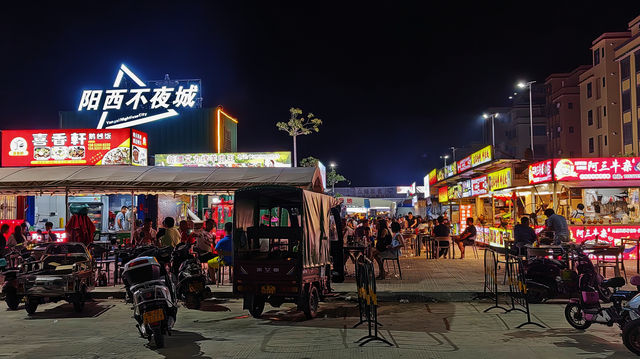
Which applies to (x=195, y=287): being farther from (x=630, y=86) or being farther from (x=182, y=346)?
(x=630, y=86)

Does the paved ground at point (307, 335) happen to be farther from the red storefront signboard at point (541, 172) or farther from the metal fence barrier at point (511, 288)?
the red storefront signboard at point (541, 172)

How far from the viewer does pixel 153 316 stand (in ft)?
24.0

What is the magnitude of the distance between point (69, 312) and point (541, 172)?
14.8m

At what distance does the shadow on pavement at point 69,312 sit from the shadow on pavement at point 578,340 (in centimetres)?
730

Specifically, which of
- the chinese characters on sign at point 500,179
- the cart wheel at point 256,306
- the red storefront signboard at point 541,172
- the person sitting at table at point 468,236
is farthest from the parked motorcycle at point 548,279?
the chinese characters on sign at point 500,179

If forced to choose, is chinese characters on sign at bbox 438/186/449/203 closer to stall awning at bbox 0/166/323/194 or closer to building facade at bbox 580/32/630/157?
building facade at bbox 580/32/630/157

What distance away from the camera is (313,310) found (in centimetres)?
977

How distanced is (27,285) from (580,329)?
30.3 ft

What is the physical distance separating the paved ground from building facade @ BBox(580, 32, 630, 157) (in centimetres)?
4149

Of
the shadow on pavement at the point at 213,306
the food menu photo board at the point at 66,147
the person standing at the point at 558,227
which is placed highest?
the food menu photo board at the point at 66,147

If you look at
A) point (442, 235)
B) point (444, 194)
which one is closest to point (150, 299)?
point (442, 235)

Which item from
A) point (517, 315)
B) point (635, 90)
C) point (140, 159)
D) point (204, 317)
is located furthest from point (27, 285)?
point (635, 90)

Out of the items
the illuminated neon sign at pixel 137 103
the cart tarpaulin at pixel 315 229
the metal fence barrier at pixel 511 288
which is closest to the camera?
the metal fence barrier at pixel 511 288

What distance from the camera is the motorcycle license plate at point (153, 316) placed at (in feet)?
23.9
